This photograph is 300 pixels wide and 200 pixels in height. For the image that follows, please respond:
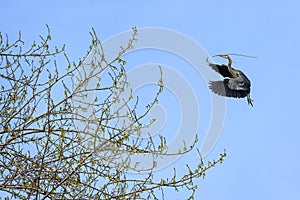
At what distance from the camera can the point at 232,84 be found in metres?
6.21

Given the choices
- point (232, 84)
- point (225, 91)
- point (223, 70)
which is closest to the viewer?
point (225, 91)

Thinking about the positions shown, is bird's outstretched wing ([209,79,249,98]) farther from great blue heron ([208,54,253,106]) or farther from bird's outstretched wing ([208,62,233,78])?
bird's outstretched wing ([208,62,233,78])

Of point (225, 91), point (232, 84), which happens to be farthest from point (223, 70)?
point (225, 91)

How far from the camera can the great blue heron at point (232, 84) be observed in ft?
20.0

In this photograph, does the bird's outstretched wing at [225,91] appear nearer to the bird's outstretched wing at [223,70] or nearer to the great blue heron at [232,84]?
the great blue heron at [232,84]

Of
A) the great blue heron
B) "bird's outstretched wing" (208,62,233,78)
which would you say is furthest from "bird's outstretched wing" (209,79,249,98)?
"bird's outstretched wing" (208,62,233,78)

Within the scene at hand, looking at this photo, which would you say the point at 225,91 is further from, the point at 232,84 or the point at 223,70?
the point at 223,70

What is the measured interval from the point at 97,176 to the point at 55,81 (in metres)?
0.75

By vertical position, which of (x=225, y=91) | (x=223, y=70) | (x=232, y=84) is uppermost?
(x=223, y=70)

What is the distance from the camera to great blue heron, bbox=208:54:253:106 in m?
6.09

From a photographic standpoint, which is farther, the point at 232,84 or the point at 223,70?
the point at 223,70

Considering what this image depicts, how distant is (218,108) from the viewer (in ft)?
16.6

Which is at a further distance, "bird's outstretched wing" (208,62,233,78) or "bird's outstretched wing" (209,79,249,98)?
"bird's outstretched wing" (208,62,233,78)

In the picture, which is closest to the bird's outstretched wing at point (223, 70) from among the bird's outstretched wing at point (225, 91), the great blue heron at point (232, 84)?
the great blue heron at point (232, 84)
